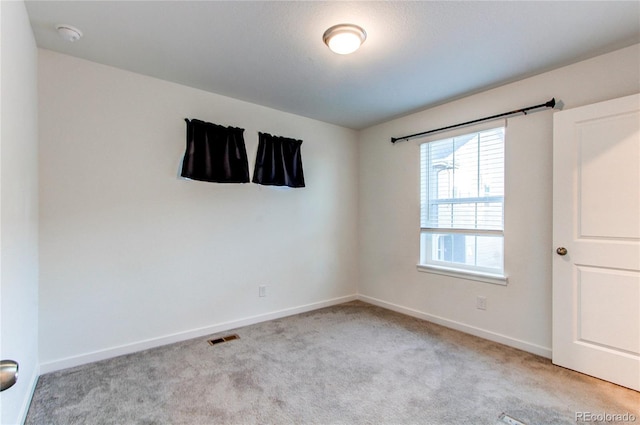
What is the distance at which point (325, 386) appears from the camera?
2.19 meters

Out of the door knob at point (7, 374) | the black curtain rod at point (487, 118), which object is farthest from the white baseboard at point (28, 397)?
the black curtain rod at point (487, 118)

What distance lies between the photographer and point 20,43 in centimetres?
181

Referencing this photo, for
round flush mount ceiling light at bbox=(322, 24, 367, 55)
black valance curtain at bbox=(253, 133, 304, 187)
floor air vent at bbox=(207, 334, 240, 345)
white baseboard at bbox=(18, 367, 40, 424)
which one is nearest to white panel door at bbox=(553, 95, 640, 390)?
round flush mount ceiling light at bbox=(322, 24, 367, 55)

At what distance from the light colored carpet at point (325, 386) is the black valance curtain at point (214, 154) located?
1.58 meters

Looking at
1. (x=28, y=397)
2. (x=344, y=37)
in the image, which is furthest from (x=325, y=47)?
(x=28, y=397)

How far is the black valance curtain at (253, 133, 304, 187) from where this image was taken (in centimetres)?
348

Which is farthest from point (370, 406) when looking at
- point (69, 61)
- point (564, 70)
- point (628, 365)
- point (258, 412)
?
point (69, 61)

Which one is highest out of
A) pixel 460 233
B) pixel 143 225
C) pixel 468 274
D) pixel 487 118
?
pixel 487 118

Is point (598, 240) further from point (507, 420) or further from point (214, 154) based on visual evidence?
point (214, 154)

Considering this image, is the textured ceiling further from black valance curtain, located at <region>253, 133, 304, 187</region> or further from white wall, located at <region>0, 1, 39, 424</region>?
black valance curtain, located at <region>253, 133, 304, 187</region>

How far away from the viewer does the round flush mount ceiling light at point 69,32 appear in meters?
2.08

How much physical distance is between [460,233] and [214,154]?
103 inches

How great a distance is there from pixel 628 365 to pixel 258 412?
2490mm

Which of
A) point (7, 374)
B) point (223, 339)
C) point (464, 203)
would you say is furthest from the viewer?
point (464, 203)
